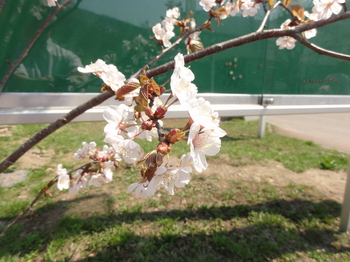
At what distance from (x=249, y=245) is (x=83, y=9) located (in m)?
2.02

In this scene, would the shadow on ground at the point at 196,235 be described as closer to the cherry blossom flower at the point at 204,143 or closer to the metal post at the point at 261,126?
the cherry blossom flower at the point at 204,143

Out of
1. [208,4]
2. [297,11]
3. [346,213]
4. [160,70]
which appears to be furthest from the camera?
[346,213]

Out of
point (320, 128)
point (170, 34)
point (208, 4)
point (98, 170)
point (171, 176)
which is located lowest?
point (320, 128)

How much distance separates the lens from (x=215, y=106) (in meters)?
1.73

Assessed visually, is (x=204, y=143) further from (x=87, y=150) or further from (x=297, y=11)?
(x=87, y=150)

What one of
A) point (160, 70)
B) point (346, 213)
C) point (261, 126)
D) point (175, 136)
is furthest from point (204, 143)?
point (261, 126)

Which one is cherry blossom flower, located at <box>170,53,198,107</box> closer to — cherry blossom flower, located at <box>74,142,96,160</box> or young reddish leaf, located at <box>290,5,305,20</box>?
young reddish leaf, located at <box>290,5,305,20</box>

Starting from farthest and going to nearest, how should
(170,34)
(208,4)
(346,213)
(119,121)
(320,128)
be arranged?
(320,128) → (346,213) → (208,4) → (170,34) → (119,121)

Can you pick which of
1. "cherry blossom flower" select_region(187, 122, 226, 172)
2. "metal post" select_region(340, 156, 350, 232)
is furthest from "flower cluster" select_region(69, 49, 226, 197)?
"metal post" select_region(340, 156, 350, 232)

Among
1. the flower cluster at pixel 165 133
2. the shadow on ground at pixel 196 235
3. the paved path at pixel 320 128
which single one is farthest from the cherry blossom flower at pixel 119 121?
the paved path at pixel 320 128

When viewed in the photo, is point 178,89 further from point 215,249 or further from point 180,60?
point 215,249

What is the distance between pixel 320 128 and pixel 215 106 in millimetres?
3816

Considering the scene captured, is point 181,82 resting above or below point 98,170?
above

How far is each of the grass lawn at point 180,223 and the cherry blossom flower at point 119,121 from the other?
2.82ft
